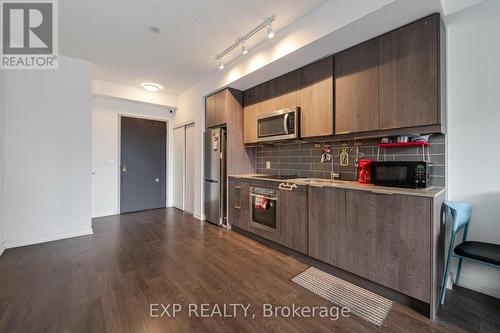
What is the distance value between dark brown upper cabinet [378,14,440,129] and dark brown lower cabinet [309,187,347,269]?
876mm

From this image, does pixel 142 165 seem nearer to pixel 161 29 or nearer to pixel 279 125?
pixel 161 29

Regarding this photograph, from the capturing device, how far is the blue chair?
1568mm

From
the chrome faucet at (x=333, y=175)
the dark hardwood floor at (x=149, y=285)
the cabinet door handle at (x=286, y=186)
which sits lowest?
the dark hardwood floor at (x=149, y=285)

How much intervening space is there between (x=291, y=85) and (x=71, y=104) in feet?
11.0

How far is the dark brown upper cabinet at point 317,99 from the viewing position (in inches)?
99.5

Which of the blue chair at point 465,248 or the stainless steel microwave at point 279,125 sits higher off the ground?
the stainless steel microwave at point 279,125

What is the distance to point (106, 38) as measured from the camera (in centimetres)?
282

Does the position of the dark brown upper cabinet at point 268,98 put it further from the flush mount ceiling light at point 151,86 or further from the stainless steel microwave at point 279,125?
the flush mount ceiling light at point 151,86

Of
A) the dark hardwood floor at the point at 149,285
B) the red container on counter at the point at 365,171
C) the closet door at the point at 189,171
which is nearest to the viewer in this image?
Answer: the dark hardwood floor at the point at 149,285

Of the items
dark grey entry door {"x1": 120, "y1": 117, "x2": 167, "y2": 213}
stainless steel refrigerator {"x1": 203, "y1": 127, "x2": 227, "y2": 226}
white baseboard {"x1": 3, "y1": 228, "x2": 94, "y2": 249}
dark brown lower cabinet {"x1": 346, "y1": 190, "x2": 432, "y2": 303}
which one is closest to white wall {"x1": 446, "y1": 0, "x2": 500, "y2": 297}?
dark brown lower cabinet {"x1": 346, "y1": 190, "x2": 432, "y2": 303}

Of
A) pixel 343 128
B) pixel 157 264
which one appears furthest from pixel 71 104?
pixel 343 128

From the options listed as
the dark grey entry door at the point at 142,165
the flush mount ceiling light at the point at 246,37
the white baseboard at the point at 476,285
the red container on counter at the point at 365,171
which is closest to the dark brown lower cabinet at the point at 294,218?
the red container on counter at the point at 365,171

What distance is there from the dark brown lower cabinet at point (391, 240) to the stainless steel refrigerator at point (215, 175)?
229 centimetres

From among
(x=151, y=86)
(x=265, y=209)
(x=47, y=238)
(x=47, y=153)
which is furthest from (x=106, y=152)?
(x=265, y=209)
